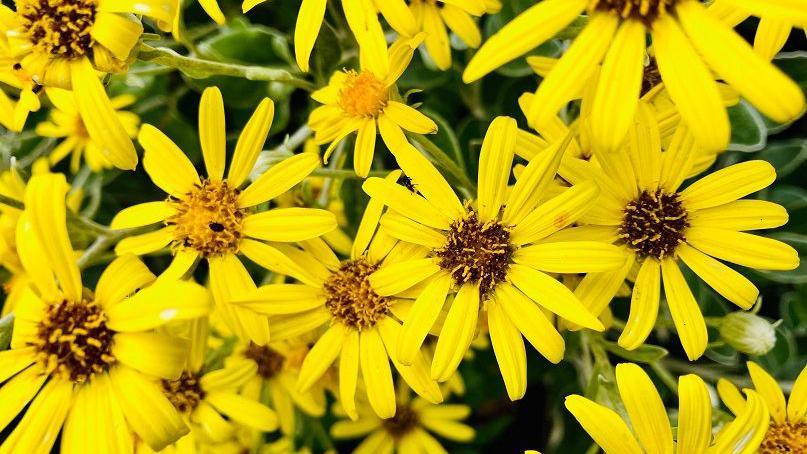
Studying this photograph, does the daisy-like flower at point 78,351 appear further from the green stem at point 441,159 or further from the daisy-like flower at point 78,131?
the daisy-like flower at point 78,131

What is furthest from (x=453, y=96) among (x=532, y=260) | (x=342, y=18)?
(x=532, y=260)

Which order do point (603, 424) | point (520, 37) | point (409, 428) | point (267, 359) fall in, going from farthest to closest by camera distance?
1. point (409, 428)
2. point (267, 359)
3. point (603, 424)
4. point (520, 37)

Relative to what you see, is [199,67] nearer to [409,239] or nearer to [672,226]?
[409,239]

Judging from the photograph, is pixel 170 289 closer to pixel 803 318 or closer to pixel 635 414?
pixel 635 414

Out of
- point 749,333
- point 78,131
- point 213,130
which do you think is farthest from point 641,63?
point 78,131

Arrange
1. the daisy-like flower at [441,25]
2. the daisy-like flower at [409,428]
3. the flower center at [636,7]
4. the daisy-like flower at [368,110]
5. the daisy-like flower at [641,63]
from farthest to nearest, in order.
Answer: the daisy-like flower at [409,428] → the daisy-like flower at [441,25] → the daisy-like flower at [368,110] → the flower center at [636,7] → the daisy-like flower at [641,63]

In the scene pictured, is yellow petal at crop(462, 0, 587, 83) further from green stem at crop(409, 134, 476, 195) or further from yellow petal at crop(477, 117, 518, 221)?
green stem at crop(409, 134, 476, 195)

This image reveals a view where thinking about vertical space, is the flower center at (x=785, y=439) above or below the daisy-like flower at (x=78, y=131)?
below

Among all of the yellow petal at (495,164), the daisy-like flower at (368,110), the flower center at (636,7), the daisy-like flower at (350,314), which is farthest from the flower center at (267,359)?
the flower center at (636,7)
